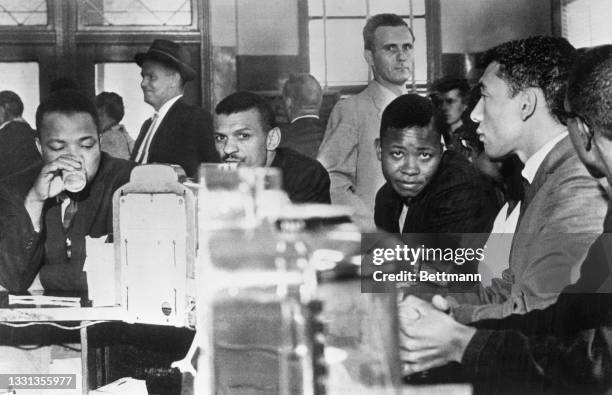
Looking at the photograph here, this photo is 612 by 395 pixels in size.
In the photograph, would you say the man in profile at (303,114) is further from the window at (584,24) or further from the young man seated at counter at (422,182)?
the window at (584,24)

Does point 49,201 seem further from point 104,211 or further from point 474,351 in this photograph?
point 474,351

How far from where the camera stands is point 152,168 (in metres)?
3.30

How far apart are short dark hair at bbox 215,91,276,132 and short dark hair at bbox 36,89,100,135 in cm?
44

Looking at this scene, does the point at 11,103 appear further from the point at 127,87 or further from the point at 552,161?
the point at 552,161

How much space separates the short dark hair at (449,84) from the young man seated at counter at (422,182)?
0.20 feet

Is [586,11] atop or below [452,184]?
atop

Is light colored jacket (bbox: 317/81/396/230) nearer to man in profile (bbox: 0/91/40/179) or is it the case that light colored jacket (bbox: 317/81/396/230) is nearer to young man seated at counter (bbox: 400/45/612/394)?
young man seated at counter (bbox: 400/45/612/394)

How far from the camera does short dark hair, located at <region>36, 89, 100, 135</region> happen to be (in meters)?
3.34

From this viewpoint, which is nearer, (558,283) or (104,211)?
(558,283)

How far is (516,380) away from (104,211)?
1521 mm

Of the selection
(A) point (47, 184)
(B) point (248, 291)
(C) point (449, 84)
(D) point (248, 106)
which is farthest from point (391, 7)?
(A) point (47, 184)

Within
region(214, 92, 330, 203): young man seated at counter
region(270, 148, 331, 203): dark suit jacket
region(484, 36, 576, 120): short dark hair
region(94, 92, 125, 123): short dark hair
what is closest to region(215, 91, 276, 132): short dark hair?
region(214, 92, 330, 203): young man seated at counter

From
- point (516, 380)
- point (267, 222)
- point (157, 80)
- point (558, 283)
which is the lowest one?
point (516, 380)

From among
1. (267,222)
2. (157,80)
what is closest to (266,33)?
(157,80)
